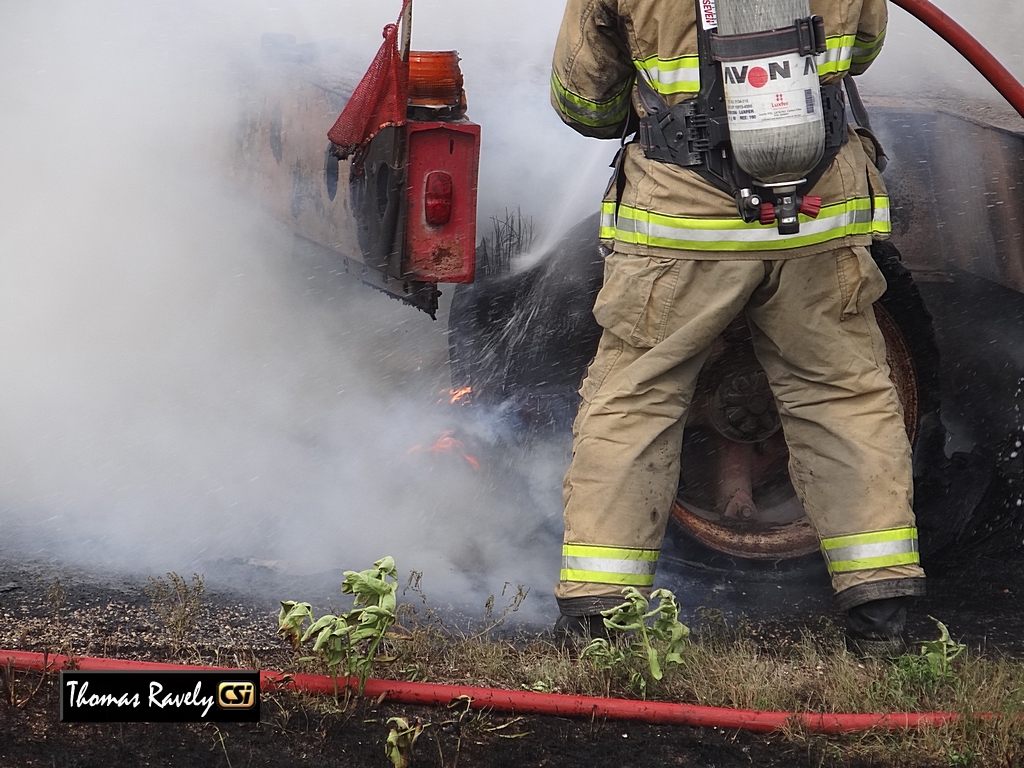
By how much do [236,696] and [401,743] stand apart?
293 millimetres

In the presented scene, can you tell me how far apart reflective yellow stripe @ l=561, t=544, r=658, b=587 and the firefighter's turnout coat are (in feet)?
2.09

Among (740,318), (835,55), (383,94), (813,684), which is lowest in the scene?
(813,684)

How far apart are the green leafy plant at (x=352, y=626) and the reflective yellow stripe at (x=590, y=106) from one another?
3.62 ft

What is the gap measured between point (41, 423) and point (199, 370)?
19.7 inches

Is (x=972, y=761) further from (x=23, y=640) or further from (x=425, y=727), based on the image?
(x=23, y=640)

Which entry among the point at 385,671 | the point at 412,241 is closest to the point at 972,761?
the point at 385,671

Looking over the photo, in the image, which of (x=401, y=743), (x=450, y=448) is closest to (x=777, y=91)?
(x=401, y=743)

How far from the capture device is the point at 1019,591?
10.5 ft

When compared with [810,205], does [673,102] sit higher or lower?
higher

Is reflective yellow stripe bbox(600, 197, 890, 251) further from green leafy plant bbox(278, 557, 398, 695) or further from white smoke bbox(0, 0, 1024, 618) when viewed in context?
green leafy plant bbox(278, 557, 398, 695)

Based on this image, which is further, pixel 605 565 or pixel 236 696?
pixel 605 565

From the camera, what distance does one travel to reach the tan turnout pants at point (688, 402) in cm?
261

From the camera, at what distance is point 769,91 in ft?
7.73

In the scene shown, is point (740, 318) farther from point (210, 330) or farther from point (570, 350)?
point (210, 330)
